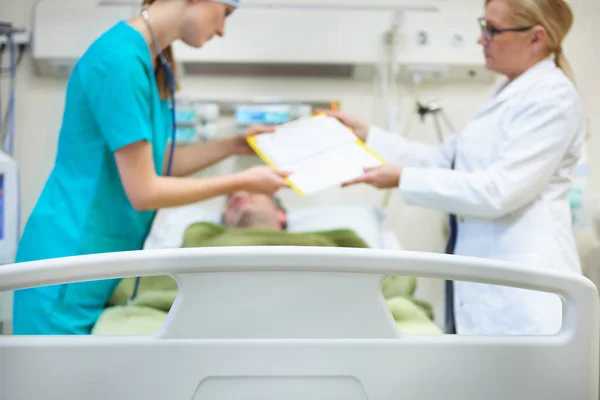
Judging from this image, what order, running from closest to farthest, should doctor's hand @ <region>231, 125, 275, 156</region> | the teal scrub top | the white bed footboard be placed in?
the white bed footboard → the teal scrub top → doctor's hand @ <region>231, 125, 275, 156</region>

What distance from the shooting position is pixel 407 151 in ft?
6.21

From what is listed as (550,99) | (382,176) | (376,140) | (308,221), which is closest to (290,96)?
(308,221)

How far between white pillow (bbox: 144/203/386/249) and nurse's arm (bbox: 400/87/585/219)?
713mm

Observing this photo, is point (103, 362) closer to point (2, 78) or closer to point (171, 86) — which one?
point (171, 86)

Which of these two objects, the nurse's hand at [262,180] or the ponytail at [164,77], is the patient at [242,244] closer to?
the nurse's hand at [262,180]

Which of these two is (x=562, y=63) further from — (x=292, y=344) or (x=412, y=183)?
(x=292, y=344)

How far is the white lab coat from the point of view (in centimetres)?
143

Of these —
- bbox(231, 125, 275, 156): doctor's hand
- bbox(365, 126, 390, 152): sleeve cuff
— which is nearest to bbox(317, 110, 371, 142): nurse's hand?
bbox(365, 126, 390, 152): sleeve cuff

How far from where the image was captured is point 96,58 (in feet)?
4.23

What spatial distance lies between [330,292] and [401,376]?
15 centimetres

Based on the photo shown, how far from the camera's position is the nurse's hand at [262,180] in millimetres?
1496

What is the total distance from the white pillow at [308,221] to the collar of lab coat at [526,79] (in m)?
0.76

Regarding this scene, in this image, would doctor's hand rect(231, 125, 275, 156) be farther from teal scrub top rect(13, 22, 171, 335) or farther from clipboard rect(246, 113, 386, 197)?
teal scrub top rect(13, 22, 171, 335)

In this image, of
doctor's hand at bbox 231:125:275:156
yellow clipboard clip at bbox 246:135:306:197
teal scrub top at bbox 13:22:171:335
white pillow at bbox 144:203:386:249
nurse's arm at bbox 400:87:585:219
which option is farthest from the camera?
white pillow at bbox 144:203:386:249
